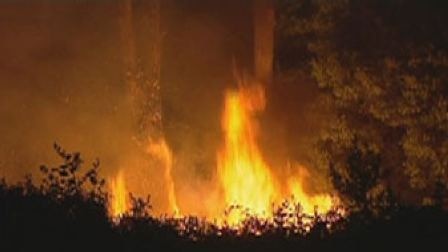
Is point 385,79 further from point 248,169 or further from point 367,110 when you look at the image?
point 248,169

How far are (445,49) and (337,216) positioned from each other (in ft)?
18.9

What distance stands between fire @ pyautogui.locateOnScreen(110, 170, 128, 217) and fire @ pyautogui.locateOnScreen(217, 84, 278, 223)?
1.47m

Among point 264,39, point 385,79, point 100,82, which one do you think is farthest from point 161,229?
point 100,82

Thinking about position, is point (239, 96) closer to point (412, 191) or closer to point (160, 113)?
point (160, 113)

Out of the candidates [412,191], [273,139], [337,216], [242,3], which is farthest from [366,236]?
[242,3]

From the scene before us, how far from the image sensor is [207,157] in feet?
59.2

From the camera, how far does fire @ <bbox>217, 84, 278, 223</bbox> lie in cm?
1403

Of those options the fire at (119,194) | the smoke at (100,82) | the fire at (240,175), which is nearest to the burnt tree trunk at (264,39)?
the fire at (240,175)

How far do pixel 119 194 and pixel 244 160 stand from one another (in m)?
1.92

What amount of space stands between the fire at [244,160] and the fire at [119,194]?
4.81ft

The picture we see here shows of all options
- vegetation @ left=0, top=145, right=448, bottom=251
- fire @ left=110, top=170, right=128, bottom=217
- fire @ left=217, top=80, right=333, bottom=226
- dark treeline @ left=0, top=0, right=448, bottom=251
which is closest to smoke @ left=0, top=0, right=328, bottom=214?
fire @ left=217, top=80, right=333, bottom=226

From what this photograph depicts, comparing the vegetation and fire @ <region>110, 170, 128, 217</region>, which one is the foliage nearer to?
fire @ <region>110, 170, 128, 217</region>

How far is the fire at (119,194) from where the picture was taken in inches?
516

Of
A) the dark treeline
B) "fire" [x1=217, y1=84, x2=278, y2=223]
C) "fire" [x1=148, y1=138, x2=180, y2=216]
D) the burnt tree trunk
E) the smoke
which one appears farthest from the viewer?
the smoke
